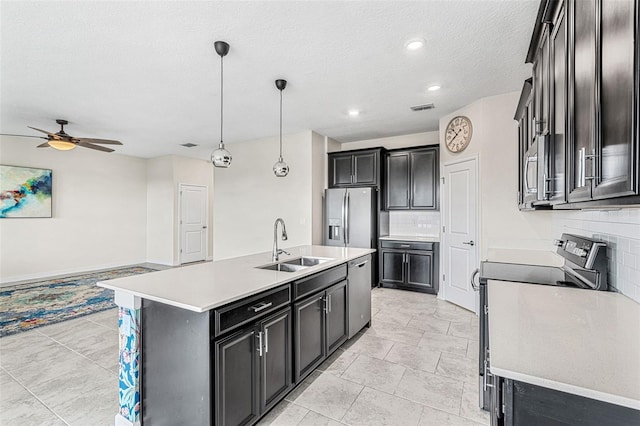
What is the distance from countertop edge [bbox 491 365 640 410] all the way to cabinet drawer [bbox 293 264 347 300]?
4.71 feet

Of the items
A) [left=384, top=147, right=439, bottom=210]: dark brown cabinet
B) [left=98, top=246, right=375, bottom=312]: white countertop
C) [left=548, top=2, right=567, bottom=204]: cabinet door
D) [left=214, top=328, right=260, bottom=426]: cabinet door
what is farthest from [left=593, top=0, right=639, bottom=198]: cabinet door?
[left=384, top=147, right=439, bottom=210]: dark brown cabinet

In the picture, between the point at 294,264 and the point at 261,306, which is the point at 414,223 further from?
the point at 261,306

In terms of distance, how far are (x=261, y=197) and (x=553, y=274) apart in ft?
15.2

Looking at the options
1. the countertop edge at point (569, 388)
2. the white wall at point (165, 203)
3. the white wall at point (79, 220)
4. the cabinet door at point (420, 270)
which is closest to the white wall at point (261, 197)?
the white wall at point (165, 203)

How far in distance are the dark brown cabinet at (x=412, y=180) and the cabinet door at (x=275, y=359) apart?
142 inches

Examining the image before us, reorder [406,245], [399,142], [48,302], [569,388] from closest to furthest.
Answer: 1. [569,388]
2. [48,302]
3. [406,245]
4. [399,142]

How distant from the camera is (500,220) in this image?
3.62m

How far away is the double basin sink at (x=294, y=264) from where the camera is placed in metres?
2.56

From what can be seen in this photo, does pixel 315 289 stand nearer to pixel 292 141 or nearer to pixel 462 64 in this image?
pixel 462 64

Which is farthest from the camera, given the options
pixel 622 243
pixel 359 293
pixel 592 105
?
pixel 359 293

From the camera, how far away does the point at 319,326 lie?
2.43 metres

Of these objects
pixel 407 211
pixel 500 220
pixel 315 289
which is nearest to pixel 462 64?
pixel 500 220

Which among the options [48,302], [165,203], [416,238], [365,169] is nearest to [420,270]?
[416,238]

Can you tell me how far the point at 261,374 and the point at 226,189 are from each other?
496 centimetres
